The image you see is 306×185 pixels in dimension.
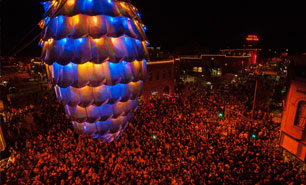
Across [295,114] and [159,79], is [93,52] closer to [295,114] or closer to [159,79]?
[295,114]

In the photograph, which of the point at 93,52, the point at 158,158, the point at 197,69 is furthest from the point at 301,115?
the point at 197,69

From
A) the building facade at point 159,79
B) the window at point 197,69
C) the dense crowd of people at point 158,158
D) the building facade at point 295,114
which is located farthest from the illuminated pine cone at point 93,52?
the window at point 197,69

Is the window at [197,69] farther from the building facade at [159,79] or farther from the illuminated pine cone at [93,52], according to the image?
the illuminated pine cone at [93,52]

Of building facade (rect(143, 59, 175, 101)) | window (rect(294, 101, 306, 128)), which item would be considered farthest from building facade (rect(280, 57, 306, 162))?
building facade (rect(143, 59, 175, 101))

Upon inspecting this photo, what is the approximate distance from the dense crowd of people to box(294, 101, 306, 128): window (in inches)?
77.2

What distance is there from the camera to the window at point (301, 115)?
1002 cm

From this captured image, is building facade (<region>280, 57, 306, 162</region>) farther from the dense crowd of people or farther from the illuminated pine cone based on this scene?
the illuminated pine cone

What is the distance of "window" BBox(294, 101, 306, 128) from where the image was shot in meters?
10.0

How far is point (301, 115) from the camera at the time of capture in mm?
10180

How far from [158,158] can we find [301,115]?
26.9ft

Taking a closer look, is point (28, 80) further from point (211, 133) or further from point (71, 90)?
point (71, 90)

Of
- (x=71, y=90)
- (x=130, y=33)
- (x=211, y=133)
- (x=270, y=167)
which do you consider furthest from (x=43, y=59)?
(x=211, y=133)

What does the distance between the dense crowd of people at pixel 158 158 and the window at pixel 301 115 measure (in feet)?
6.43

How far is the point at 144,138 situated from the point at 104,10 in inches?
339
